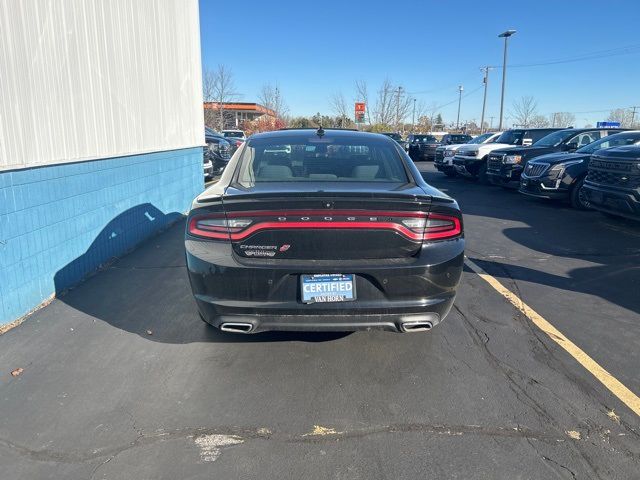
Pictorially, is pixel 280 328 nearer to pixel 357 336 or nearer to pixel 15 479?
pixel 357 336

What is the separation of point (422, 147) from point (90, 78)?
23.8 m

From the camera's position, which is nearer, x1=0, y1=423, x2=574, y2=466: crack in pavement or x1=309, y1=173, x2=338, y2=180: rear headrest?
x1=0, y1=423, x2=574, y2=466: crack in pavement

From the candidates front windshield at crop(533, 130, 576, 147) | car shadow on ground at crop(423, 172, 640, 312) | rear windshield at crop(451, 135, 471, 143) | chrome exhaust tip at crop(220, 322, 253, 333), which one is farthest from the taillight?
rear windshield at crop(451, 135, 471, 143)

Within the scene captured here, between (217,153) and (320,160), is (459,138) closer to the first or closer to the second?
(217,153)

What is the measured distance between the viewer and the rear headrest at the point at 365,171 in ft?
13.1

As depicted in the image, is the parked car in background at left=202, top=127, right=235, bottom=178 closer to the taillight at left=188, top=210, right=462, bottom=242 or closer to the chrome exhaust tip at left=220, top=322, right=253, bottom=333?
the taillight at left=188, top=210, right=462, bottom=242

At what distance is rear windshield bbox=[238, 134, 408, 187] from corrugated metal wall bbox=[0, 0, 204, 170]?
2081 mm

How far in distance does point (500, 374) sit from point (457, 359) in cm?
33

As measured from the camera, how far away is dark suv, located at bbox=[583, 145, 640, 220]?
712cm

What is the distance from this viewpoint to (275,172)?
4.01 metres

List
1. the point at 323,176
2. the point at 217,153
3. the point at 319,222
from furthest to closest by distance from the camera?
the point at 217,153 → the point at 323,176 → the point at 319,222

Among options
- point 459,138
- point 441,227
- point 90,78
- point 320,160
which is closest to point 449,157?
point 459,138

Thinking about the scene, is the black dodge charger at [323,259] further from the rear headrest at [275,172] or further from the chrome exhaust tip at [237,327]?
the rear headrest at [275,172]

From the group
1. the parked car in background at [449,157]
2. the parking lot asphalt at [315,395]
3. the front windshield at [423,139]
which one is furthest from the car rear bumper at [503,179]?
the front windshield at [423,139]
